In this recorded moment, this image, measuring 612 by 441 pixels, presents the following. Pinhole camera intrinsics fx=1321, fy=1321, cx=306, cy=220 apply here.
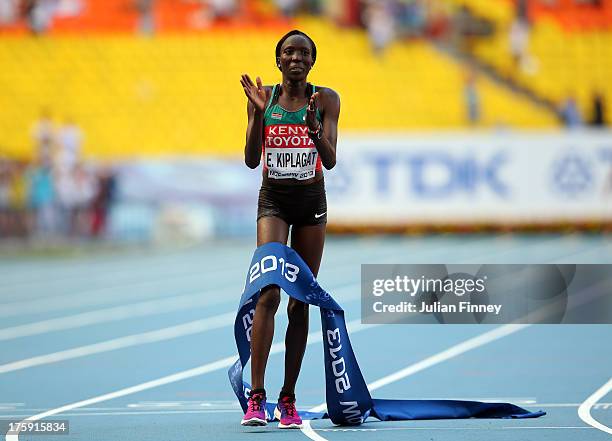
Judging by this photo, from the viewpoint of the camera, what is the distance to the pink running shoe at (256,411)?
6.11 metres

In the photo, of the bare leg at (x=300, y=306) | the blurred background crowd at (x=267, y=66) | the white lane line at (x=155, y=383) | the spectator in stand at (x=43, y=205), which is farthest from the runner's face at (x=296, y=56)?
the blurred background crowd at (x=267, y=66)

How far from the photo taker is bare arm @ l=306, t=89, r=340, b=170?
6.02m

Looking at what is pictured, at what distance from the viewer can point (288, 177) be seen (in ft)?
20.7

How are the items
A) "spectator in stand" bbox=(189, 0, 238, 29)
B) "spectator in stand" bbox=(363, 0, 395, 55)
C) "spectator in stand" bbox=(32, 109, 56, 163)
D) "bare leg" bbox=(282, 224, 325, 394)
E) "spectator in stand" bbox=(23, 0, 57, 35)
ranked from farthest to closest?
"spectator in stand" bbox=(189, 0, 238, 29), "spectator in stand" bbox=(363, 0, 395, 55), "spectator in stand" bbox=(23, 0, 57, 35), "spectator in stand" bbox=(32, 109, 56, 163), "bare leg" bbox=(282, 224, 325, 394)

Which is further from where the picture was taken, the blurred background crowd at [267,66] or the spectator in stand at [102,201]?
the blurred background crowd at [267,66]

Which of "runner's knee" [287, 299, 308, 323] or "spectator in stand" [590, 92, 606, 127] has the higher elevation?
"spectator in stand" [590, 92, 606, 127]

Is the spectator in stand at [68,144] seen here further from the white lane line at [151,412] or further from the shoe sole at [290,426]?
the shoe sole at [290,426]

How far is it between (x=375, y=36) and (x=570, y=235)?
21.9 ft

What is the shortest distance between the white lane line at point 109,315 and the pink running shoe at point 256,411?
535 cm

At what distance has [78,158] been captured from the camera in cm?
2544

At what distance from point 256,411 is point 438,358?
11.3 feet

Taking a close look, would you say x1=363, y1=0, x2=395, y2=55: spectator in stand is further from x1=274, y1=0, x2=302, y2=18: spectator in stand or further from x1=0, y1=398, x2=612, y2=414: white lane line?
x1=0, y1=398, x2=612, y2=414: white lane line

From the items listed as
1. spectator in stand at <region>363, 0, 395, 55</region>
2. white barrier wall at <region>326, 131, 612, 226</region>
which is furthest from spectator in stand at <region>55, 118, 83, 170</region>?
spectator in stand at <region>363, 0, 395, 55</region>

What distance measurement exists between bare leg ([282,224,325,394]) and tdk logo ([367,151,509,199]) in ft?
59.9
